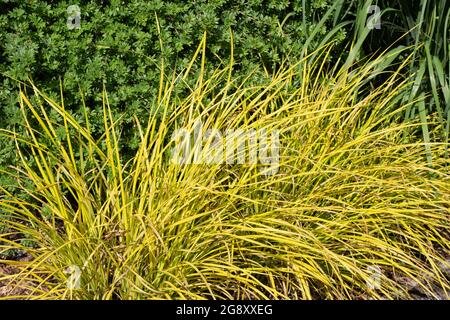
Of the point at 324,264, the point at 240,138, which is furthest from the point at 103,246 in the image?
the point at 324,264

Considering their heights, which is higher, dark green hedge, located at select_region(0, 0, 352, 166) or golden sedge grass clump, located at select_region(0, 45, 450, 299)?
dark green hedge, located at select_region(0, 0, 352, 166)

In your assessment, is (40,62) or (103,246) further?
(40,62)

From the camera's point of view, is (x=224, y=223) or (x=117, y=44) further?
(x=117, y=44)

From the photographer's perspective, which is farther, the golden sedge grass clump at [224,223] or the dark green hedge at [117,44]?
the dark green hedge at [117,44]

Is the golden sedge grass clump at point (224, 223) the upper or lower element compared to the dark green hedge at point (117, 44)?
lower

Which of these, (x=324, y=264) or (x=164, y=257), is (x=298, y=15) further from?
(x=164, y=257)

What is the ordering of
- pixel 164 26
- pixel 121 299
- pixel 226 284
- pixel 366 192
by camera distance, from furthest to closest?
pixel 164 26 → pixel 366 192 → pixel 226 284 → pixel 121 299

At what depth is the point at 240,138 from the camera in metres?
3.12

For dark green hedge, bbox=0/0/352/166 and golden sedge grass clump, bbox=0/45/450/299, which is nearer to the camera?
golden sedge grass clump, bbox=0/45/450/299

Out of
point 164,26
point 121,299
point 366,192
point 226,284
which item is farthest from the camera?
point 164,26

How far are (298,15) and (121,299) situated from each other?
212 centimetres

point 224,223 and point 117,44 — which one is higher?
point 117,44
